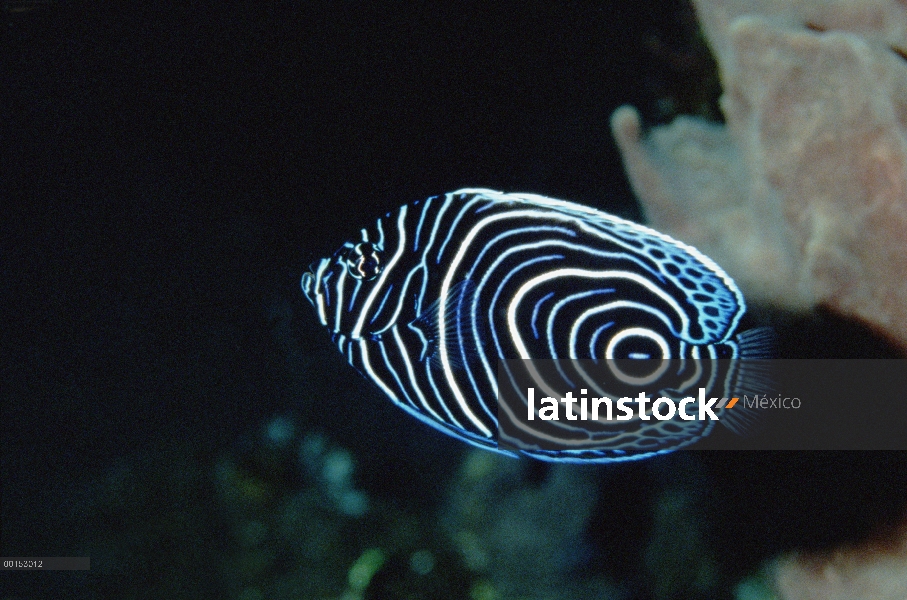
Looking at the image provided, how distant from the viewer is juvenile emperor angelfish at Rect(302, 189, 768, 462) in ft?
3.92

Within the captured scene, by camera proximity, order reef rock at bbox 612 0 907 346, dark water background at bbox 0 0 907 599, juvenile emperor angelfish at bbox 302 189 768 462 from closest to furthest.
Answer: juvenile emperor angelfish at bbox 302 189 768 462 < reef rock at bbox 612 0 907 346 < dark water background at bbox 0 0 907 599

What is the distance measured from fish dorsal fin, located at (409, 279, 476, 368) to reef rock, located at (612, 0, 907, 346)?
978 millimetres

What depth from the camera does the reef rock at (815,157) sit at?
4.25 feet

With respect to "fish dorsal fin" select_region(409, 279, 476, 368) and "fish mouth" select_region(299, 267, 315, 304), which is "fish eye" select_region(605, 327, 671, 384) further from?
"fish mouth" select_region(299, 267, 315, 304)

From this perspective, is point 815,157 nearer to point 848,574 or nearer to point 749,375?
point 749,375

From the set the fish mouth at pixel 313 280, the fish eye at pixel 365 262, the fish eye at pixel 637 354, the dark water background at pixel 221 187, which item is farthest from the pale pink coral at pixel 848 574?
the fish mouth at pixel 313 280

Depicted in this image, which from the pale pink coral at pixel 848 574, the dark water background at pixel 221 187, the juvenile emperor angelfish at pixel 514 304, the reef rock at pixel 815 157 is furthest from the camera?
the dark water background at pixel 221 187

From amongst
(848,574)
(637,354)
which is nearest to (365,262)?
(637,354)

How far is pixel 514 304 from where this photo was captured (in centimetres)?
125

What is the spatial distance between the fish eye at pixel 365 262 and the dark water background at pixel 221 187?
1449mm

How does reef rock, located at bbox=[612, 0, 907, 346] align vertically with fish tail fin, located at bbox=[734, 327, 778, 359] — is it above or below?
above

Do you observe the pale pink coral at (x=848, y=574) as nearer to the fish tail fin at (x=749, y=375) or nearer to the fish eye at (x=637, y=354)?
the fish tail fin at (x=749, y=375)

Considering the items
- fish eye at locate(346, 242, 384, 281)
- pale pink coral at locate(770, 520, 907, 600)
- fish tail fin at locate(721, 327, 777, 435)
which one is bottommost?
pale pink coral at locate(770, 520, 907, 600)

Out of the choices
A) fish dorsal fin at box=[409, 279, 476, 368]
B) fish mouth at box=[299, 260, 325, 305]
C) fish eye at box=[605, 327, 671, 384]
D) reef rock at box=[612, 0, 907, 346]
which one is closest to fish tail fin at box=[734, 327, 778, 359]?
fish eye at box=[605, 327, 671, 384]
